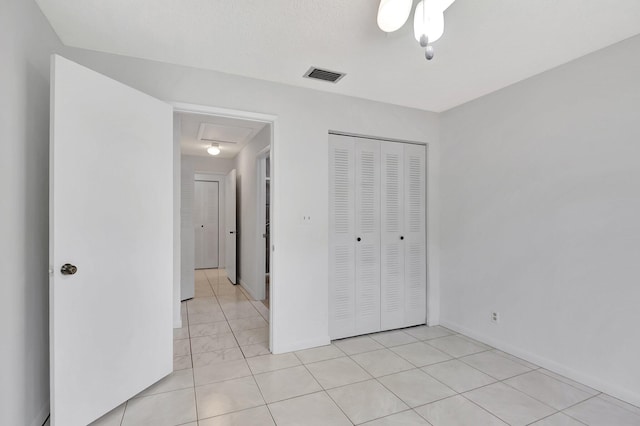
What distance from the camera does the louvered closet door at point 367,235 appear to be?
131 inches

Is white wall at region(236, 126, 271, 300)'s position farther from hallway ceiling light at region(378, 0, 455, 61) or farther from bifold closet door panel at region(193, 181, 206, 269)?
hallway ceiling light at region(378, 0, 455, 61)

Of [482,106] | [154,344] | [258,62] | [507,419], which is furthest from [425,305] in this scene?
[258,62]

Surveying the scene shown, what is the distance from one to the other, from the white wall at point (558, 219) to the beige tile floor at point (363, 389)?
27 cm

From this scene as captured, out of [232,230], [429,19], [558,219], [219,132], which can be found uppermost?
[219,132]

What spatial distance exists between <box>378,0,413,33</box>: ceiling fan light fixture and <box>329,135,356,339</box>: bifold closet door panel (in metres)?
1.61

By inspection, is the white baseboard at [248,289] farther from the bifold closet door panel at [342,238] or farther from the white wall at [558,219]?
the white wall at [558,219]

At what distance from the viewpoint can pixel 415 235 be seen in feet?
11.9

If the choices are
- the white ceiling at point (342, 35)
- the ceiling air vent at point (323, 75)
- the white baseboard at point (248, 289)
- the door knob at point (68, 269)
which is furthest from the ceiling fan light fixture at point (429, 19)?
the white baseboard at point (248, 289)

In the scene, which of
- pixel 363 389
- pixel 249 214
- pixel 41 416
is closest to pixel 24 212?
pixel 41 416

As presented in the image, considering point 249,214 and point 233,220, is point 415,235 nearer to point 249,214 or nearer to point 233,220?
point 249,214

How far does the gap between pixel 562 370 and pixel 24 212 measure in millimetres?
3777

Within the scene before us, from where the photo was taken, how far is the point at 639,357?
2.11m

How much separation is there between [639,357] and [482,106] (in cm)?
232

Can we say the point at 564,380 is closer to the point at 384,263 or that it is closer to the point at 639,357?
the point at 639,357
